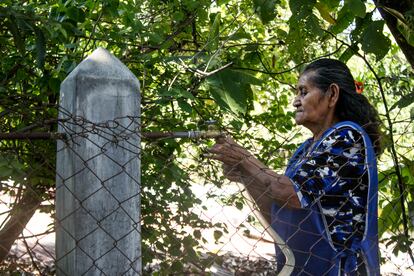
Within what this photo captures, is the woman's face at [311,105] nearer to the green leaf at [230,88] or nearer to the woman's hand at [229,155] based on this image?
the green leaf at [230,88]

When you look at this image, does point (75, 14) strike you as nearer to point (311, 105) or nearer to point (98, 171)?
point (311, 105)

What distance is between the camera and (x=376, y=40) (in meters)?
3.19

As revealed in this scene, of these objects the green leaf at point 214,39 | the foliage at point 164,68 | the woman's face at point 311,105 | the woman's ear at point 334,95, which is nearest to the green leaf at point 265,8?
the foliage at point 164,68

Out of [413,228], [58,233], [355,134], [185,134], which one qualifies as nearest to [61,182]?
[58,233]

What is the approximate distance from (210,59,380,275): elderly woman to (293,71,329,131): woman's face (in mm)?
183

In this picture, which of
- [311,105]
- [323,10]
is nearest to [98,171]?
[311,105]

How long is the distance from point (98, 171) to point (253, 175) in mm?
638

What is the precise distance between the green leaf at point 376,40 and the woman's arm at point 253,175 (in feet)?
3.75

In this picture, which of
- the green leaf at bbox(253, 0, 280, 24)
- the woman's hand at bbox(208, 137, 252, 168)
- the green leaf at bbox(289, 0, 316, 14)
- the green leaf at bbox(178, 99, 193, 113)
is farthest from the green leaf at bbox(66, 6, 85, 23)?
the woman's hand at bbox(208, 137, 252, 168)

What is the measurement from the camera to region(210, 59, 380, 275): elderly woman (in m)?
2.36

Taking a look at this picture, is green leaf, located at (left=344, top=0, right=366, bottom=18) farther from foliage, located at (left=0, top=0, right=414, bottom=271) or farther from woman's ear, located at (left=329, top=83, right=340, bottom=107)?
woman's ear, located at (left=329, top=83, right=340, bottom=107)

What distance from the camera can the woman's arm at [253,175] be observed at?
2260 millimetres

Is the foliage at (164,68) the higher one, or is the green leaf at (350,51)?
the green leaf at (350,51)

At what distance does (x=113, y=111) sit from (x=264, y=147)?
2213mm
